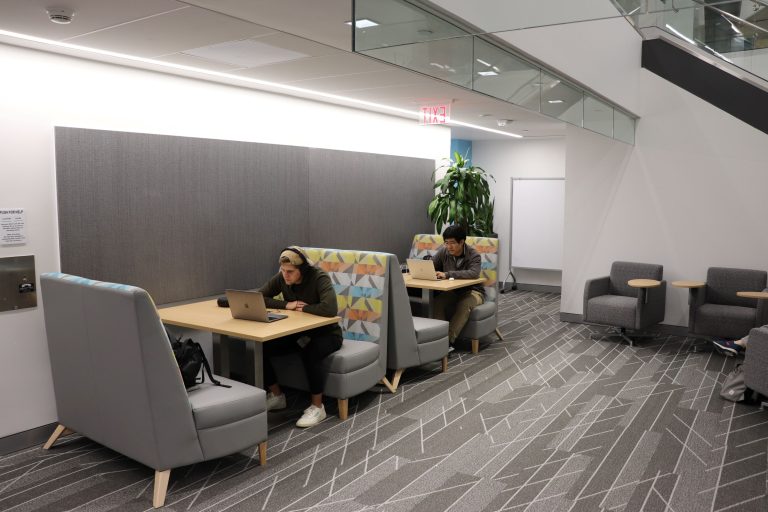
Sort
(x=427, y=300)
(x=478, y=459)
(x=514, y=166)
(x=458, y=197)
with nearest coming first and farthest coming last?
1. (x=478, y=459)
2. (x=427, y=300)
3. (x=458, y=197)
4. (x=514, y=166)

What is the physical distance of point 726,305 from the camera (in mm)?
6809

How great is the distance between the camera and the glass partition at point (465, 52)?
308 cm

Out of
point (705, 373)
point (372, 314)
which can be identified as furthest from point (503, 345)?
point (372, 314)

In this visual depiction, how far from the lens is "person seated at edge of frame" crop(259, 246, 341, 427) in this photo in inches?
176

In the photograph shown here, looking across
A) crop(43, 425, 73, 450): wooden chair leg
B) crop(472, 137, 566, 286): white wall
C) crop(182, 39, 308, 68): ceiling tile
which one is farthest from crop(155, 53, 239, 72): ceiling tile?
crop(472, 137, 566, 286): white wall

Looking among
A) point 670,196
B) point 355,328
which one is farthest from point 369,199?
point 670,196

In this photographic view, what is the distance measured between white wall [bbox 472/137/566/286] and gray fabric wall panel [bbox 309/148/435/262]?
2.86 metres

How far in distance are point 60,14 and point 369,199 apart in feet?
14.3

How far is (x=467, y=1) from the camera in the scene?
347 cm

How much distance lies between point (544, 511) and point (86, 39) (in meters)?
3.68

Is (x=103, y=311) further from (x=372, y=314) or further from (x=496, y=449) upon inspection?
(x=496, y=449)

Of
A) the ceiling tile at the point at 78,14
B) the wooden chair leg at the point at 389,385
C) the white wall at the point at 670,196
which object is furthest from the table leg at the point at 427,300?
the ceiling tile at the point at 78,14

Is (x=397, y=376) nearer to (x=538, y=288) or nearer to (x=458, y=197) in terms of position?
(x=458, y=197)

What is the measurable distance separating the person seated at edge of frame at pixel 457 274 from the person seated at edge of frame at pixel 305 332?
6.31 ft
